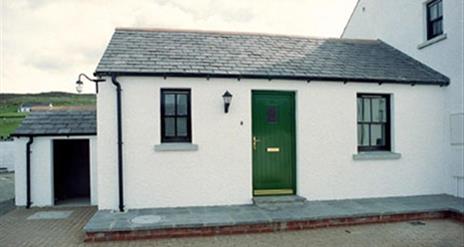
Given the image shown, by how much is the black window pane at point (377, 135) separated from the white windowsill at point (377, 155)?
336mm

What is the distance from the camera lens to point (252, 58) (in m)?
8.91

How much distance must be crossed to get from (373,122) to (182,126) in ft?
16.8

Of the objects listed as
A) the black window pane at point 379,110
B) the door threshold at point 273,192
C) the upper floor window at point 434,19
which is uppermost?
the upper floor window at point 434,19

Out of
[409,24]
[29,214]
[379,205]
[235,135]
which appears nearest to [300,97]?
[235,135]

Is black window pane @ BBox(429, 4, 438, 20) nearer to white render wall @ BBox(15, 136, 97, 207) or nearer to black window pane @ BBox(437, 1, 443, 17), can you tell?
black window pane @ BBox(437, 1, 443, 17)

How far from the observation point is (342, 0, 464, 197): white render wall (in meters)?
8.85

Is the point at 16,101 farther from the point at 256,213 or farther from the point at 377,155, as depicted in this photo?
the point at 377,155

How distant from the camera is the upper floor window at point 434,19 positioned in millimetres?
9703

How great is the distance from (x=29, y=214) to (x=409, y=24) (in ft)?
40.1

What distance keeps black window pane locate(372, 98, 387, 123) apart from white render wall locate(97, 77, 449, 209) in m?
0.28

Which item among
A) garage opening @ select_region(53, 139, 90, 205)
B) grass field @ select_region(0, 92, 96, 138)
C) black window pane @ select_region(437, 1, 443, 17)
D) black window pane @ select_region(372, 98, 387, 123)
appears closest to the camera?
black window pane @ select_region(372, 98, 387, 123)

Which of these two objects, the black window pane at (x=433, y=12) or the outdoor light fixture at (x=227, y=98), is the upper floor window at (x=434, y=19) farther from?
the outdoor light fixture at (x=227, y=98)

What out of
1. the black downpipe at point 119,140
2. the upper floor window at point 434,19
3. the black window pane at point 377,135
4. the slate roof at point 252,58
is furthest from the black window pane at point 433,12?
the black downpipe at point 119,140

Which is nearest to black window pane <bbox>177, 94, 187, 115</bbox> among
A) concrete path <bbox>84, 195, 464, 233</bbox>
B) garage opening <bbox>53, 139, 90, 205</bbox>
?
concrete path <bbox>84, 195, 464, 233</bbox>
